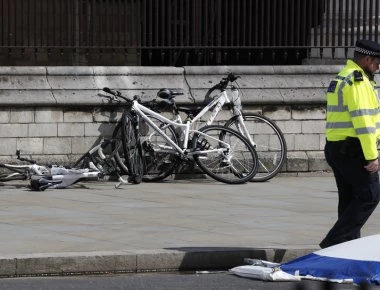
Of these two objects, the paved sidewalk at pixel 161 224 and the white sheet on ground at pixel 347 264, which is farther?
the paved sidewalk at pixel 161 224

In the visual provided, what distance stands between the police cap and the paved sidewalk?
1720mm

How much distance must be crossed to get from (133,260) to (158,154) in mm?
5626

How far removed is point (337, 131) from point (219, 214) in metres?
3.05

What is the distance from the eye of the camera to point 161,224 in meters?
10.9

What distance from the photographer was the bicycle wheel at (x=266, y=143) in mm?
15062

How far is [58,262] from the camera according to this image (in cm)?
884

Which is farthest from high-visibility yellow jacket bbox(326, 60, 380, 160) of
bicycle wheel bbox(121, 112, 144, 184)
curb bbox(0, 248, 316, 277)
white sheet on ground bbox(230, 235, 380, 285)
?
bicycle wheel bbox(121, 112, 144, 184)

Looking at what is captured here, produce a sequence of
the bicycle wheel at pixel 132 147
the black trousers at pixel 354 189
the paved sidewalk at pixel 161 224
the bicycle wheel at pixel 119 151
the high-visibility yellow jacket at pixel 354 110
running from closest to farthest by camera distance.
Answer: the high-visibility yellow jacket at pixel 354 110 < the black trousers at pixel 354 189 < the paved sidewalk at pixel 161 224 < the bicycle wheel at pixel 132 147 < the bicycle wheel at pixel 119 151

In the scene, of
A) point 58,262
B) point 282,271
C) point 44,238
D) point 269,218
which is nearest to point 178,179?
point 269,218

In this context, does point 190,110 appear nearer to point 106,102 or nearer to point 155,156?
point 155,156

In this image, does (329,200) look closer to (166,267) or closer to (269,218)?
(269,218)

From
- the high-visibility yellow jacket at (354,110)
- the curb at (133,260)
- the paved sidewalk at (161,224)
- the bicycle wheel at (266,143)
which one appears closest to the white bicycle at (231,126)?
the bicycle wheel at (266,143)

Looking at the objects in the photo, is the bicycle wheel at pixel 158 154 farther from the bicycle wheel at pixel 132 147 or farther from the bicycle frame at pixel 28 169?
the bicycle frame at pixel 28 169

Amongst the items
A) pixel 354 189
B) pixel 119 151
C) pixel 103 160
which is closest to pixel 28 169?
pixel 103 160
